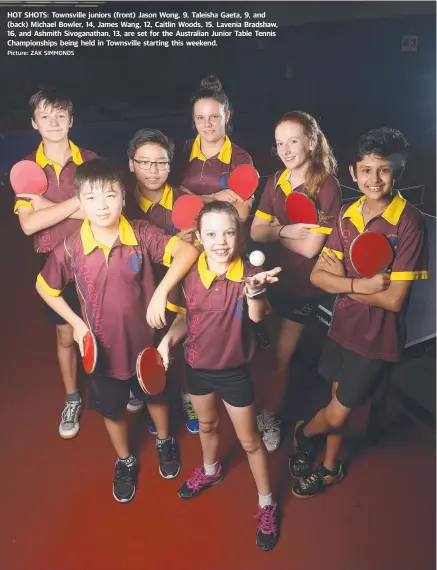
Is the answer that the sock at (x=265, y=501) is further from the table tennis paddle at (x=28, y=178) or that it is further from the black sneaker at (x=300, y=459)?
the table tennis paddle at (x=28, y=178)

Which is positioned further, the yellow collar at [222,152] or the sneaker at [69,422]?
the sneaker at [69,422]

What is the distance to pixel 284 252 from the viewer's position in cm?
244

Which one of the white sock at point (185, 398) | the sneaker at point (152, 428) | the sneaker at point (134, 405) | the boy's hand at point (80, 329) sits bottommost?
the sneaker at point (152, 428)

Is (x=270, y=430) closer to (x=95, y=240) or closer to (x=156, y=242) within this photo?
(x=156, y=242)

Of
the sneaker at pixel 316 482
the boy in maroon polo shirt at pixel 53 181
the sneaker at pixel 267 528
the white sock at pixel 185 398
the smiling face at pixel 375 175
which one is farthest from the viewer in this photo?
the white sock at pixel 185 398

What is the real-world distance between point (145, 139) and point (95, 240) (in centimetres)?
48

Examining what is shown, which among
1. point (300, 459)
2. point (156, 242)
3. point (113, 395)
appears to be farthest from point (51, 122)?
point (300, 459)

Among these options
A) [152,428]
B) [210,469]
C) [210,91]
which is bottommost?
[210,469]

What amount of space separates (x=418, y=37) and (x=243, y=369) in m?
1.66

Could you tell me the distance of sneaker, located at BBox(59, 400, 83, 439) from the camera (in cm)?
281

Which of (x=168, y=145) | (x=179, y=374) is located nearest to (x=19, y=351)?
(x=179, y=374)

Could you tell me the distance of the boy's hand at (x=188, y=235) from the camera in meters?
2.35

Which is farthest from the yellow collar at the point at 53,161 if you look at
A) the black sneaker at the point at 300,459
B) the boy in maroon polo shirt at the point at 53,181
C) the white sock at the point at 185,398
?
the black sneaker at the point at 300,459

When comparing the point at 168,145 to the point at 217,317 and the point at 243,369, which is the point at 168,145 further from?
the point at 243,369
